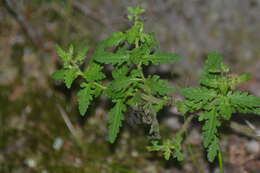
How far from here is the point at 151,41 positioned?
2473mm

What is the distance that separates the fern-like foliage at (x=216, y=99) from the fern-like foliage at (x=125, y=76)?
0.21 metres

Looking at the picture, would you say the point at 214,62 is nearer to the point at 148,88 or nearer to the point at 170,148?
the point at 148,88

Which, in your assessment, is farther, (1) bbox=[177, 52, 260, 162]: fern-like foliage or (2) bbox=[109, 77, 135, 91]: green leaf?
(2) bbox=[109, 77, 135, 91]: green leaf

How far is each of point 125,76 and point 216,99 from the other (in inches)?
25.7

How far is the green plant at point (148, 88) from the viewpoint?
95.5 inches

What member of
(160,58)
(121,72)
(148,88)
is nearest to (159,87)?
(148,88)

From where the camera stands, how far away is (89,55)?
4.20 meters

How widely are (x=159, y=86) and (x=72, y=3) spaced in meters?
2.14

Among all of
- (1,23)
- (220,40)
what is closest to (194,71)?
(220,40)

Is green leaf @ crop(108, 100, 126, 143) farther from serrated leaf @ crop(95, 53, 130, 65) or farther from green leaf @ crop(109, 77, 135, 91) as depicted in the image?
serrated leaf @ crop(95, 53, 130, 65)

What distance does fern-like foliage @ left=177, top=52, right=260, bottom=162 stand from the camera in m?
2.37

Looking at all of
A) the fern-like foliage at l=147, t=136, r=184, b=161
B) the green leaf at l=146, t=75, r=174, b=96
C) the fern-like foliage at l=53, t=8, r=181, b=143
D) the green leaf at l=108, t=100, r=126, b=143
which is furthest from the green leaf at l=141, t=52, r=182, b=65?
the fern-like foliage at l=147, t=136, r=184, b=161

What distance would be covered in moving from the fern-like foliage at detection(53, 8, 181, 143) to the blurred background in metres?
1.05

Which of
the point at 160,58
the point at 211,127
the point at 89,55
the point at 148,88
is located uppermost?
the point at 89,55
